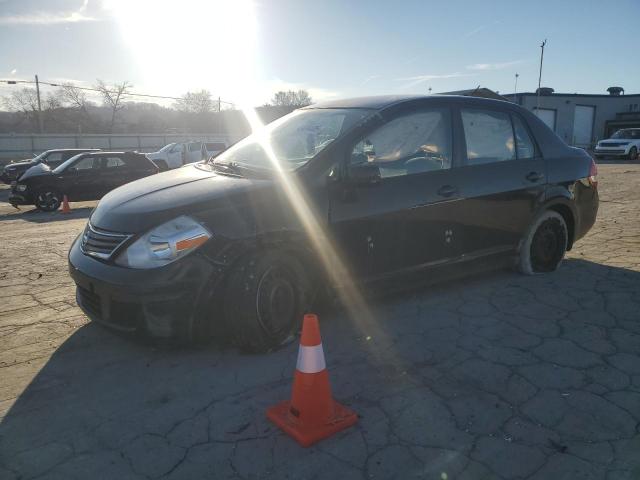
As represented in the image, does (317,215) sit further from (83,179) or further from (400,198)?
(83,179)

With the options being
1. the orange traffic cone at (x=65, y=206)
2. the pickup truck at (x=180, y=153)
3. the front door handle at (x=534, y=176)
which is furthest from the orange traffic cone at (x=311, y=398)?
the pickup truck at (x=180, y=153)

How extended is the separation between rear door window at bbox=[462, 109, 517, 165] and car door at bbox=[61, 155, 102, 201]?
10.7 m

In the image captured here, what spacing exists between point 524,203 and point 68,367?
3913mm

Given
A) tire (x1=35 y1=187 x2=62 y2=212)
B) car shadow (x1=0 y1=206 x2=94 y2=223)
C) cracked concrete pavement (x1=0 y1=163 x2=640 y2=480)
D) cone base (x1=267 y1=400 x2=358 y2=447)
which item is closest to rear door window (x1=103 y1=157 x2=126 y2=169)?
car shadow (x1=0 y1=206 x2=94 y2=223)

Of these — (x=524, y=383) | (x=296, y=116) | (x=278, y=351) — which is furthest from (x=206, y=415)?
(x=296, y=116)

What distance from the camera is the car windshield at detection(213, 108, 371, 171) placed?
370cm

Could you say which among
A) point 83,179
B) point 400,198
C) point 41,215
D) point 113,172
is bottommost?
point 41,215

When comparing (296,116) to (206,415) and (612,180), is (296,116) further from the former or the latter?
(612,180)

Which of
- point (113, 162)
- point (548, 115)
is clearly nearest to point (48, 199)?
point (113, 162)

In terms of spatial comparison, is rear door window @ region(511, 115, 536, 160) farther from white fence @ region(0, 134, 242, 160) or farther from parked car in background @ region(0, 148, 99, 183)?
white fence @ region(0, 134, 242, 160)

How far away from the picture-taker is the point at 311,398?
8.04 feet

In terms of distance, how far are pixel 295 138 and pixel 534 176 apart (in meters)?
2.30

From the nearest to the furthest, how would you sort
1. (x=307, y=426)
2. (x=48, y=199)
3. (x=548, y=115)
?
(x=307, y=426)
(x=48, y=199)
(x=548, y=115)

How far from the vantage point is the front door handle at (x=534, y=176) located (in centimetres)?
463
